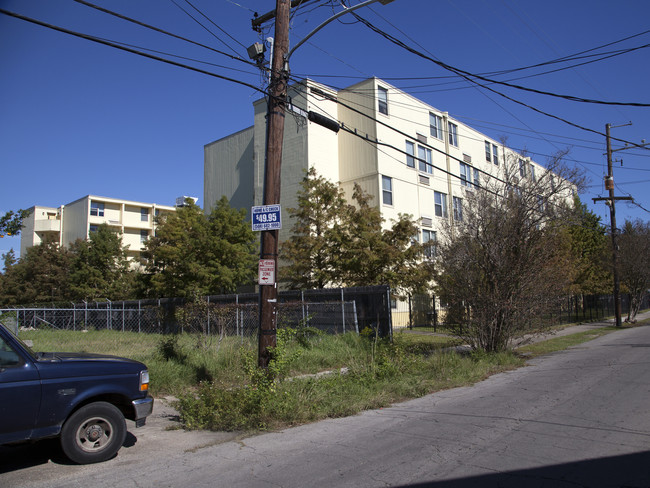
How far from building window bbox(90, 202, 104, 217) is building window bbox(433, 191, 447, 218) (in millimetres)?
38062

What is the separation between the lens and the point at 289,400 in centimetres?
730

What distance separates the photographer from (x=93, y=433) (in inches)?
214

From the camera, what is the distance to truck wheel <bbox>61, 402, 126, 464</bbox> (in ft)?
17.1

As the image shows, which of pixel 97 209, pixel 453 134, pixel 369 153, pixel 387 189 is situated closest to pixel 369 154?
pixel 369 153

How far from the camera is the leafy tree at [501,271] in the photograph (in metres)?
12.4

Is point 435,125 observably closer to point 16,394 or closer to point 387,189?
point 387,189

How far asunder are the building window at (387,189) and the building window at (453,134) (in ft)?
26.5

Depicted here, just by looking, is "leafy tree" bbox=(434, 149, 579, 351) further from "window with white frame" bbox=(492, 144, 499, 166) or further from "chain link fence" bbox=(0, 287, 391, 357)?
"window with white frame" bbox=(492, 144, 499, 166)

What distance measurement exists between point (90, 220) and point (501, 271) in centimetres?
4855

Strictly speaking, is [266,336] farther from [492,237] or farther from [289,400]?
[492,237]

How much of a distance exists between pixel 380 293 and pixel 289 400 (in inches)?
322

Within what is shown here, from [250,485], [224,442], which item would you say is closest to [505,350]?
[224,442]

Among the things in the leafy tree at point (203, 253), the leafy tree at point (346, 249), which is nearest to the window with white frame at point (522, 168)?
the leafy tree at point (346, 249)

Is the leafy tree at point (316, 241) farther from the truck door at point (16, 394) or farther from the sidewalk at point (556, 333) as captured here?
the truck door at point (16, 394)
